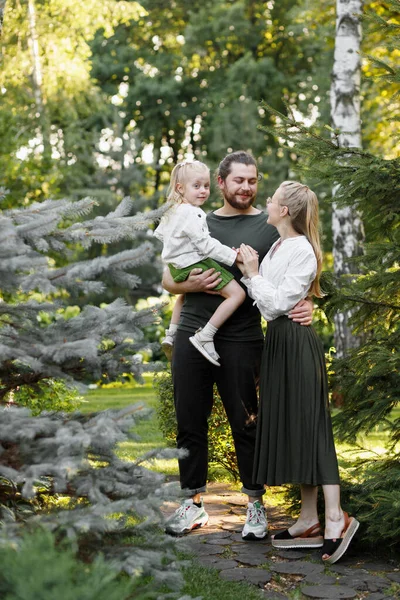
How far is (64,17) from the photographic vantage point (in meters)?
19.4

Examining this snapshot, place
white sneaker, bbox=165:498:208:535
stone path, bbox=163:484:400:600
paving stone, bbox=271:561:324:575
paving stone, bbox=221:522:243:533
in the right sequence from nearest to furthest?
1. stone path, bbox=163:484:400:600
2. paving stone, bbox=271:561:324:575
3. white sneaker, bbox=165:498:208:535
4. paving stone, bbox=221:522:243:533

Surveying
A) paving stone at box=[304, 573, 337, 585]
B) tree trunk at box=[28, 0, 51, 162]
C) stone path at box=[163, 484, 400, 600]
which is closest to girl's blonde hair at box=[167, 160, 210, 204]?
stone path at box=[163, 484, 400, 600]

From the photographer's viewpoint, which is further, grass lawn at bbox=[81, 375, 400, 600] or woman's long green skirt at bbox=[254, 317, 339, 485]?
woman's long green skirt at bbox=[254, 317, 339, 485]

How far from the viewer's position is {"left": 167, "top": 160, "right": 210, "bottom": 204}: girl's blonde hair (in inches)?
189

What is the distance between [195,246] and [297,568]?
5.96 ft

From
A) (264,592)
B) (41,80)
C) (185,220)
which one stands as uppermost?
(41,80)

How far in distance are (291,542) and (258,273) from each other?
1.47 m

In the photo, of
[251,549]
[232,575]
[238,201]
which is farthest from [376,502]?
[238,201]

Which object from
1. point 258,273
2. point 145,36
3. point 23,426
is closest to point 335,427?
point 258,273

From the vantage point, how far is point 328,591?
3953mm

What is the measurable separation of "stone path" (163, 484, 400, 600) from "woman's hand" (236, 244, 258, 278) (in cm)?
132

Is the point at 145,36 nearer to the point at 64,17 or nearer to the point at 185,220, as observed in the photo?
the point at 64,17

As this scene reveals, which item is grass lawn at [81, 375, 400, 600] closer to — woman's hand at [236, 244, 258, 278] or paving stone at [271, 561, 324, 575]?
paving stone at [271, 561, 324, 575]

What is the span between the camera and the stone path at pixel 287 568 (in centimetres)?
398
